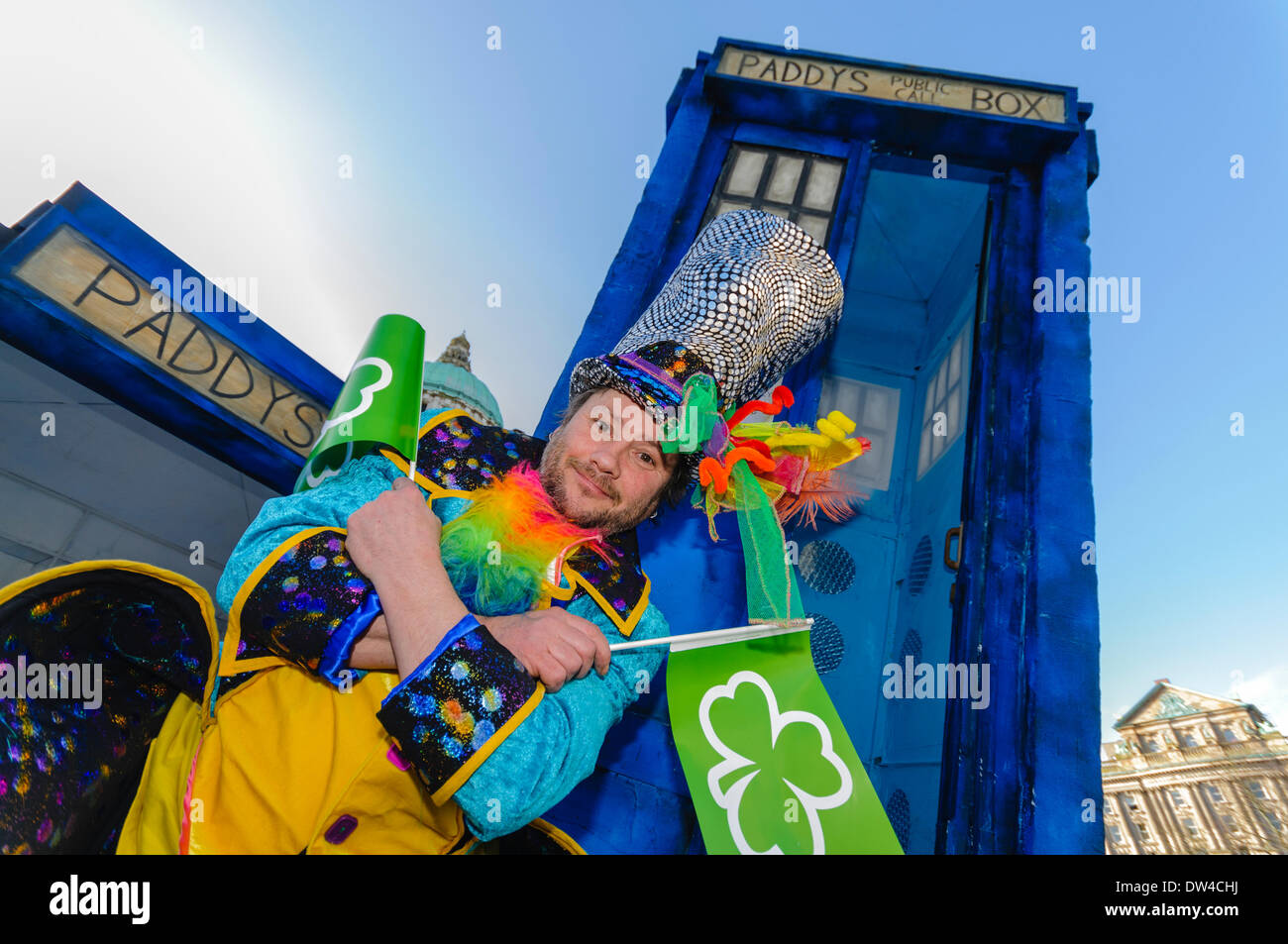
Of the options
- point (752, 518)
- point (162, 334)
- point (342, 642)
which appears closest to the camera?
point (342, 642)

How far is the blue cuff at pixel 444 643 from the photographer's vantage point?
4.04 ft

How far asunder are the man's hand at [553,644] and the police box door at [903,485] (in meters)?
1.76

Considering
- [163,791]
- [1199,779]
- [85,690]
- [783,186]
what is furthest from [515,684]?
[1199,779]

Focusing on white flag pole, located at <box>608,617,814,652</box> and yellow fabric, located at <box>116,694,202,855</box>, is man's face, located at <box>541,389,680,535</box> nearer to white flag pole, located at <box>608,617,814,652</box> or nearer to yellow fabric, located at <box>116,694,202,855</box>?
white flag pole, located at <box>608,617,814,652</box>

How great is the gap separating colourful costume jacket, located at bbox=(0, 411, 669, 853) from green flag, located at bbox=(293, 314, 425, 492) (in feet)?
0.39

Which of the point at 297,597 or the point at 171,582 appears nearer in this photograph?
the point at 297,597

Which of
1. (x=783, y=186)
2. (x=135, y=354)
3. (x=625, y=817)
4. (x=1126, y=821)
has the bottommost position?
(x=1126, y=821)

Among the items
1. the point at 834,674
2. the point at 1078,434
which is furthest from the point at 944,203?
the point at 834,674

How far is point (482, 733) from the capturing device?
1226mm

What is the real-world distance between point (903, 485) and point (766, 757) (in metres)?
3.47

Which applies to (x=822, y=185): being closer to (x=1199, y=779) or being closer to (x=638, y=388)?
(x=638, y=388)

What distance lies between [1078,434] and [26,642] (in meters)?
3.49

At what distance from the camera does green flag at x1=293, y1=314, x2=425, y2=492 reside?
1695 millimetres
